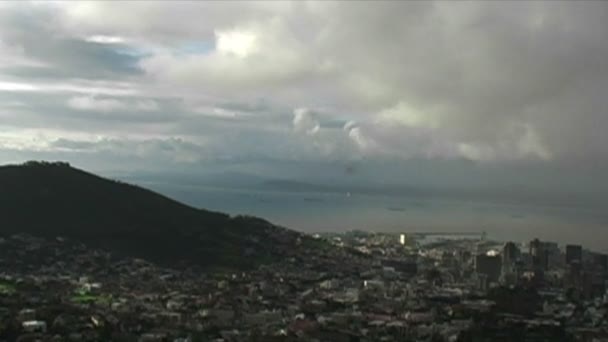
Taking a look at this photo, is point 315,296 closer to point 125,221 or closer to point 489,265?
point 489,265

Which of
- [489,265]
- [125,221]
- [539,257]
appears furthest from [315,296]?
[125,221]

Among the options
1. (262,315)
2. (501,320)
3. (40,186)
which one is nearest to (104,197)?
(40,186)

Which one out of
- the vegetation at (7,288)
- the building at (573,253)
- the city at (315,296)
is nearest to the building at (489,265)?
the city at (315,296)

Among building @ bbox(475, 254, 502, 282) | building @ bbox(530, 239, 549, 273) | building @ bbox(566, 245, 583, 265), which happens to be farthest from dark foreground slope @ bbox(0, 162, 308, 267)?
building @ bbox(566, 245, 583, 265)

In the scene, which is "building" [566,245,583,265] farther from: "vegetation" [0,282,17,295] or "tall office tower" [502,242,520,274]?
"vegetation" [0,282,17,295]

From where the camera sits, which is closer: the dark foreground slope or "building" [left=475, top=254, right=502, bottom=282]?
"building" [left=475, top=254, right=502, bottom=282]

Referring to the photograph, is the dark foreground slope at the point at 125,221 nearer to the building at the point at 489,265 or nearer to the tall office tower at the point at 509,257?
the building at the point at 489,265

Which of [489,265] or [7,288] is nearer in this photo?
[7,288]
